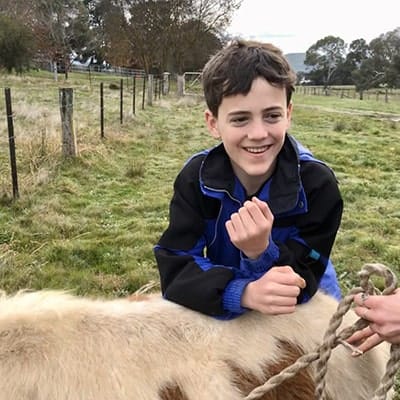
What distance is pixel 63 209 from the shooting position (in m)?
6.30

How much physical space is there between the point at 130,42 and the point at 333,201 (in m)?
39.4

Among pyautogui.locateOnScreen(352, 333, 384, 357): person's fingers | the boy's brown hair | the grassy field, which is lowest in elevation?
the grassy field

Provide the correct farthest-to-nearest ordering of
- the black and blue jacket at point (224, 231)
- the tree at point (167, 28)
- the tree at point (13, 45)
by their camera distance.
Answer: the tree at point (167, 28)
the tree at point (13, 45)
the black and blue jacket at point (224, 231)

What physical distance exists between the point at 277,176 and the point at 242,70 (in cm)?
41

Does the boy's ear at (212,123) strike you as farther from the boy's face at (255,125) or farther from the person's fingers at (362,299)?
the person's fingers at (362,299)

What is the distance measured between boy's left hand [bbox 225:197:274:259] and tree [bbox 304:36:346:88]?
72.3 m

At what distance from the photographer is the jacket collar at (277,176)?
192cm

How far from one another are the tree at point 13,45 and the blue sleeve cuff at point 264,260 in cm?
3377

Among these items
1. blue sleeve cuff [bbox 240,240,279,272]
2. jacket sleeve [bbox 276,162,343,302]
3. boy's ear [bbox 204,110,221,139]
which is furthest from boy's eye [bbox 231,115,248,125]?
blue sleeve cuff [bbox 240,240,279,272]

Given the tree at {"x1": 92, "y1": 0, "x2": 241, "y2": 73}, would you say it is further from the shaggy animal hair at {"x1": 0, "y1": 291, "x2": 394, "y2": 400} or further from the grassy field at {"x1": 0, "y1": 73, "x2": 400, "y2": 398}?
the shaggy animal hair at {"x1": 0, "y1": 291, "x2": 394, "y2": 400}

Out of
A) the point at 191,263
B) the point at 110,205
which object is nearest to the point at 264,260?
the point at 191,263

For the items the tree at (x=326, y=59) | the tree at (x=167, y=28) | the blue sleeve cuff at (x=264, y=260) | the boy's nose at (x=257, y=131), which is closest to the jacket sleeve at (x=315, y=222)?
the blue sleeve cuff at (x=264, y=260)

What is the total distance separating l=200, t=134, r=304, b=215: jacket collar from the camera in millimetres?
1920

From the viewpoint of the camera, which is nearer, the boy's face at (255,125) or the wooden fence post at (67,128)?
the boy's face at (255,125)
